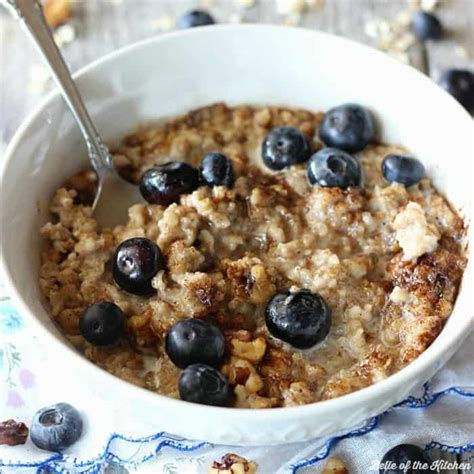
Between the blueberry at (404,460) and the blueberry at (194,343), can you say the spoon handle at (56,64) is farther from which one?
the blueberry at (404,460)

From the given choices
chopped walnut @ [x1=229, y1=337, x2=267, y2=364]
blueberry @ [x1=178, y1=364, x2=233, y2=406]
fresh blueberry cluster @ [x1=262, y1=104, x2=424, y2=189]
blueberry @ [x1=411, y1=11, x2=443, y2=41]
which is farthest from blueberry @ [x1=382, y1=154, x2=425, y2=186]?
blueberry @ [x1=411, y1=11, x2=443, y2=41]

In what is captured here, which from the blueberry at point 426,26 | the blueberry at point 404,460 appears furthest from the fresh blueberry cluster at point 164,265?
the blueberry at point 426,26

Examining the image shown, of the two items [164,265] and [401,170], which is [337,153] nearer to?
[401,170]

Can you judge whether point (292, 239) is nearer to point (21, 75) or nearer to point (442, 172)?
point (442, 172)

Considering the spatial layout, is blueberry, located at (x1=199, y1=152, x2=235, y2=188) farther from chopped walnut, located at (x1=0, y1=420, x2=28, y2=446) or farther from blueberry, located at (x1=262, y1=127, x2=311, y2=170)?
chopped walnut, located at (x1=0, y1=420, x2=28, y2=446)

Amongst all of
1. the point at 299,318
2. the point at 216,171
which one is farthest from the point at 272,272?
the point at 216,171

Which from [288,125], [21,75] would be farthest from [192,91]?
[21,75]
